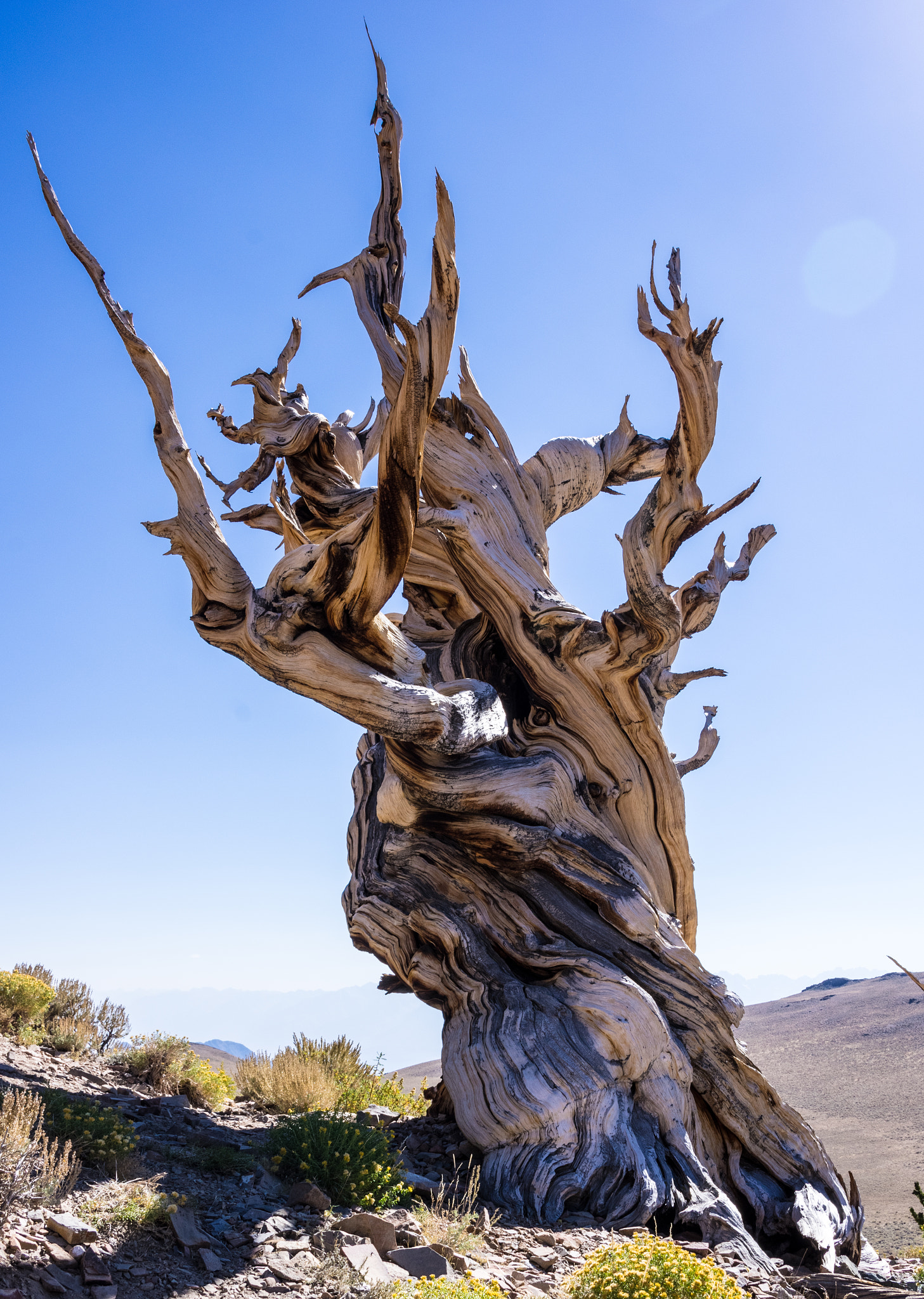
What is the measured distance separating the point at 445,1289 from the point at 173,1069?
14.0ft

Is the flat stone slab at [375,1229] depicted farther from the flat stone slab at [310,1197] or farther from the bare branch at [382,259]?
the bare branch at [382,259]

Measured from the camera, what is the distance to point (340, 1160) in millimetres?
4969

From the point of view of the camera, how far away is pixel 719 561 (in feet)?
27.1

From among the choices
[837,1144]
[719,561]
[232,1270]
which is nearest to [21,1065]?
[232,1270]

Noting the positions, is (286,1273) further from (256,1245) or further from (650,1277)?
(650,1277)

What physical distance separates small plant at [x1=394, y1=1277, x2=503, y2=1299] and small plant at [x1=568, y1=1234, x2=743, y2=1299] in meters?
0.43

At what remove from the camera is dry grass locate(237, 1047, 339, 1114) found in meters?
7.07

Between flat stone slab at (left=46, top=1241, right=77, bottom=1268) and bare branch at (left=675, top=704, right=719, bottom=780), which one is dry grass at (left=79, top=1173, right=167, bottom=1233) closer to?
flat stone slab at (left=46, top=1241, right=77, bottom=1268)

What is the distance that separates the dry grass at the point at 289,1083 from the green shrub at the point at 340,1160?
1736mm

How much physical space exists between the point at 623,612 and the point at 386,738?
236 cm

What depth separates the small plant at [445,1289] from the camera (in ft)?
11.2

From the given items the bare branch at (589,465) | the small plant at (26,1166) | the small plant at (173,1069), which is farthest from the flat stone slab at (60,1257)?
the bare branch at (589,465)

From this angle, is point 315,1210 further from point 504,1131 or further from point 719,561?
point 719,561

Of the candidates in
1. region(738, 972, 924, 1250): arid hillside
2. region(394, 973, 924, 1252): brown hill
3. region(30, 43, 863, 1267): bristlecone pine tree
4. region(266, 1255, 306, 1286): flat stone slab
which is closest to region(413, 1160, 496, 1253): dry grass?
region(30, 43, 863, 1267): bristlecone pine tree
